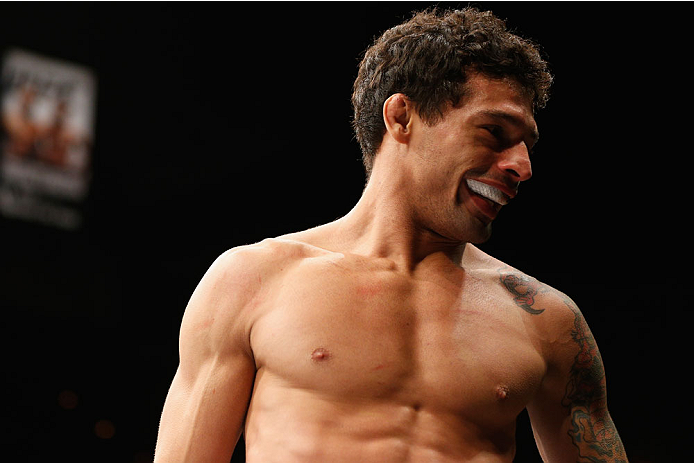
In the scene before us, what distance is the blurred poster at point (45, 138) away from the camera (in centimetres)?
323

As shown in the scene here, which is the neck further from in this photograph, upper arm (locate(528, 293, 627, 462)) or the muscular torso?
upper arm (locate(528, 293, 627, 462))

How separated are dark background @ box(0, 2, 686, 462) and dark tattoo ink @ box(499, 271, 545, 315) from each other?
6.16 feet

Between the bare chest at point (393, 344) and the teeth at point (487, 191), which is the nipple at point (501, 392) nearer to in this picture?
the bare chest at point (393, 344)

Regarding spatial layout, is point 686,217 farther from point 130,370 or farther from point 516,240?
point 130,370

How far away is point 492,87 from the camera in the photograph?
54.4 inches

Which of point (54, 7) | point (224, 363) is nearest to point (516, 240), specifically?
point (54, 7)

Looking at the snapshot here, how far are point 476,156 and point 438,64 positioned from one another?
0.59 feet

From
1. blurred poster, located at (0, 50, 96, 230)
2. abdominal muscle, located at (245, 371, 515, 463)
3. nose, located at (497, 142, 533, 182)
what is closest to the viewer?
abdominal muscle, located at (245, 371, 515, 463)

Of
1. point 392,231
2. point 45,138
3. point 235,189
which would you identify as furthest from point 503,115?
point 45,138

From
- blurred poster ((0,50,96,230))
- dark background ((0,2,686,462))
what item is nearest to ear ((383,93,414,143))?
dark background ((0,2,686,462))

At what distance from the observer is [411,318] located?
4.38 ft

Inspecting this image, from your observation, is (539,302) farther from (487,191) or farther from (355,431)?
(355,431)

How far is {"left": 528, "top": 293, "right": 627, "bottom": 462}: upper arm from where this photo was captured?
142 centimetres

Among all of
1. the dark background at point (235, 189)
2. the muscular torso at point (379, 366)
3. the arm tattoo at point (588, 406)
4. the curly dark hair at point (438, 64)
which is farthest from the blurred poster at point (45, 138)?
the arm tattoo at point (588, 406)
